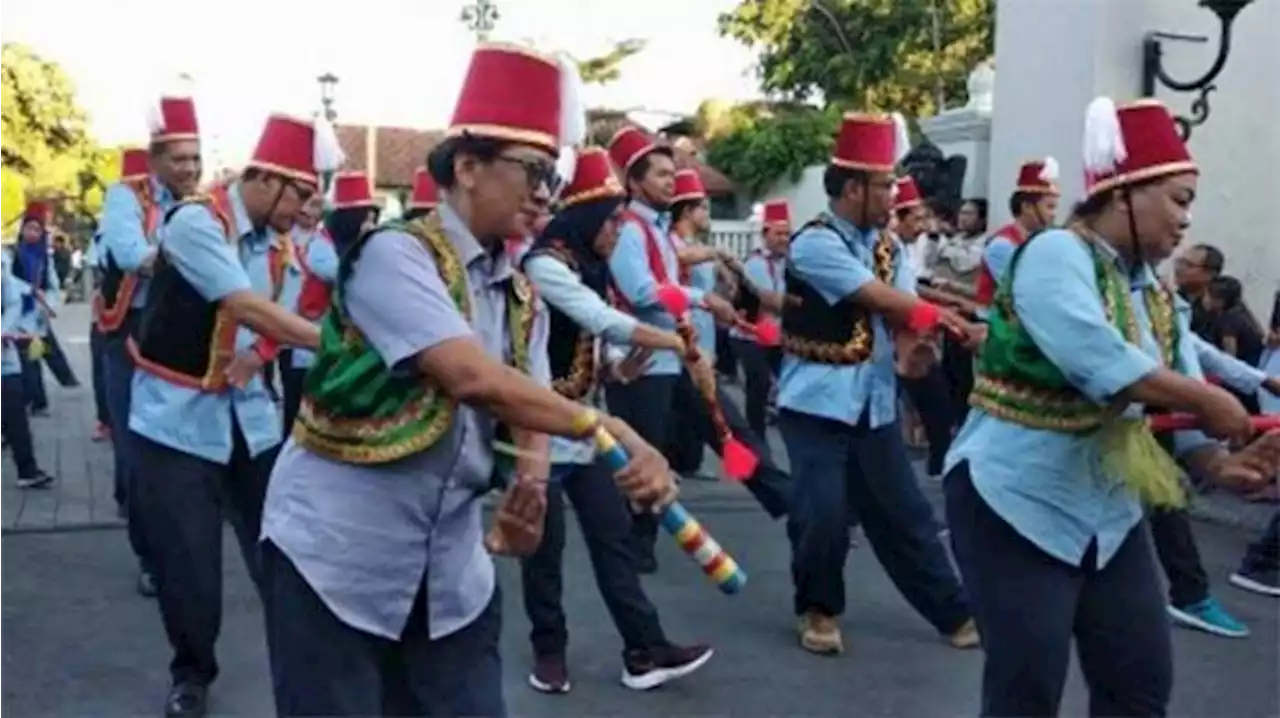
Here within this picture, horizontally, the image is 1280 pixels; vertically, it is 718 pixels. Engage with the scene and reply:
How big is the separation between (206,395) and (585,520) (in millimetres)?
1406

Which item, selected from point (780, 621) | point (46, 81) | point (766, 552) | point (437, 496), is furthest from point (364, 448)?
point (46, 81)

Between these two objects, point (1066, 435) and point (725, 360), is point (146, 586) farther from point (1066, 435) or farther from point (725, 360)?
point (725, 360)

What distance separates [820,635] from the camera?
6555 mm

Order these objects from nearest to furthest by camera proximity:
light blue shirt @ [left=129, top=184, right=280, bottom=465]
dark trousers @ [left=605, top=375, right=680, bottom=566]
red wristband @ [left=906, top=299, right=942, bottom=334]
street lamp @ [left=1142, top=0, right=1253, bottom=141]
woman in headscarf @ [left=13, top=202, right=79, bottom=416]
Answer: light blue shirt @ [left=129, top=184, right=280, bottom=465], red wristband @ [left=906, top=299, right=942, bottom=334], dark trousers @ [left=605, top=375, right=680, bottom=566], street lamp @ [left=1142, top=0, right=1253, bottom=141], woman in headscarf @ [left=13, top=202, right=79, bottom=416]

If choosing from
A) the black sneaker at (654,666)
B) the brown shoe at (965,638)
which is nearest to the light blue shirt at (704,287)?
the brown shoe at (965,638)

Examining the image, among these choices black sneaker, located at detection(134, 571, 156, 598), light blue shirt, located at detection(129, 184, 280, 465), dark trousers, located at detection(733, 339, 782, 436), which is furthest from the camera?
dark trousers, located at detection(733, 339, 782, 436)

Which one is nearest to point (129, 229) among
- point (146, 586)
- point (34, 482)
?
point (146, 586)

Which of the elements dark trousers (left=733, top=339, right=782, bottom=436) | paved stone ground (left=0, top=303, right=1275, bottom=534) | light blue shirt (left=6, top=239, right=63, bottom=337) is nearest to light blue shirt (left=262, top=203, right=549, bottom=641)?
paved stone ground (left=0, top=303, right=1275, bottom=534)

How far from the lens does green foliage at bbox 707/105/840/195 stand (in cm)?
3062

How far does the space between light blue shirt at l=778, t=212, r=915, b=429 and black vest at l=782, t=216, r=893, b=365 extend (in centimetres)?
3

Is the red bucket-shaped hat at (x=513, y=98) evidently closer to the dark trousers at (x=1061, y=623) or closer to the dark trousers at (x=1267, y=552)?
the dark trousers at (x=1061, y=623)

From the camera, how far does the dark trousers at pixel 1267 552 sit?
7836 mm

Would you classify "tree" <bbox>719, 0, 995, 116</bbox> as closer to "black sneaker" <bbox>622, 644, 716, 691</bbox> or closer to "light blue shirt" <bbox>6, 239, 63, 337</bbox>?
"light blue shirt" <bbox>6, 239, 63, 337</bbox>

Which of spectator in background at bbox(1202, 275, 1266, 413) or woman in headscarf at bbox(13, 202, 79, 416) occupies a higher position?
spectator in background at bbox(1202, 275, 1266, 413)
